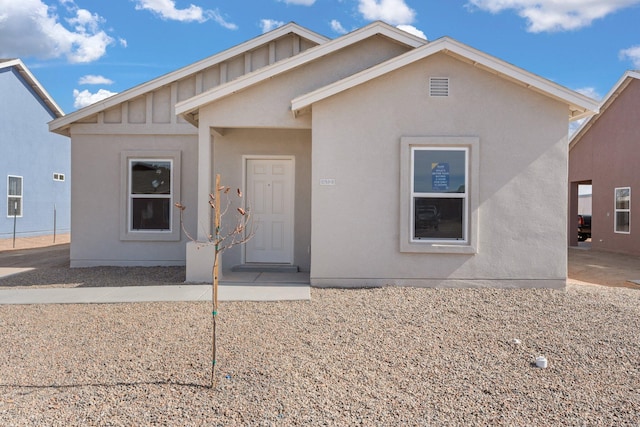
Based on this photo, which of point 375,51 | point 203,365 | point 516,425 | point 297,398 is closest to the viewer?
point 516,425

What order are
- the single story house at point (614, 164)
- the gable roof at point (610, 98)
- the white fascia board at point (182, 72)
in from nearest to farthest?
the white fascia board at point (182, 72) → the gable roof at point (610, 98) → the single story house at point (614, 164)

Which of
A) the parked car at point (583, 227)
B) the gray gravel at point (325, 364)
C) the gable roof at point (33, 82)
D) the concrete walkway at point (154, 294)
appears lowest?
the gray gravel at point (325, 364)

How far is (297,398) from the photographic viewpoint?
12.6ft

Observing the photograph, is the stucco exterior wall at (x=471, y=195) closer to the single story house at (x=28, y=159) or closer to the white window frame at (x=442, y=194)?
the white window frame at (x=442, y=194)

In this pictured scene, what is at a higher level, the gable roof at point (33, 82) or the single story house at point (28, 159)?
the gable roof at point (33, 82)

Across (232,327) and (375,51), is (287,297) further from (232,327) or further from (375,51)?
(375,51)

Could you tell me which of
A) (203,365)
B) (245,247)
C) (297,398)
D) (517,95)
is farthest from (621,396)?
(245,247)

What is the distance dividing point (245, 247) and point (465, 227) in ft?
15.1

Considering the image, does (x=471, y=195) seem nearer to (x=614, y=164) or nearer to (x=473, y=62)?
(x=473, y=62)

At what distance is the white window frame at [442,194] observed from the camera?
7.69 metres

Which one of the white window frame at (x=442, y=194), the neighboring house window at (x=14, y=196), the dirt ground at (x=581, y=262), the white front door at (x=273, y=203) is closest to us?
the white window frame at (x=442, y=194)

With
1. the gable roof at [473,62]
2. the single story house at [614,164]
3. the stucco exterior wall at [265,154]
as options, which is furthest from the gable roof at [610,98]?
the stucco exterior wall at [265,154]

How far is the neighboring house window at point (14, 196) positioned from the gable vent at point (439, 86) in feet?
57.2

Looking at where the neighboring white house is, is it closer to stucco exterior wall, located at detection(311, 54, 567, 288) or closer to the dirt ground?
stucco exterior wall, located at detection(311, 54, 567, 288)
